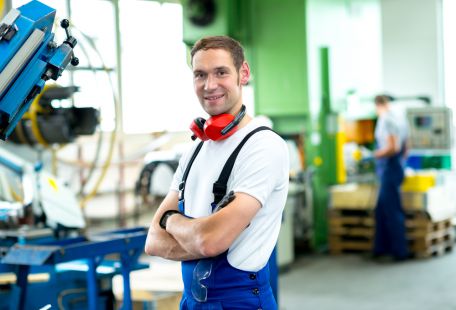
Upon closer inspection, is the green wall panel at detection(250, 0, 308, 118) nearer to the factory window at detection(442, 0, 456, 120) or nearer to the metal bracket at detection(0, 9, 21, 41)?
the factory window at detection(442, 0, 456, 120)

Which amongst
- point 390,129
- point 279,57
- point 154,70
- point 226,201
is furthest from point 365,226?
point 226,201

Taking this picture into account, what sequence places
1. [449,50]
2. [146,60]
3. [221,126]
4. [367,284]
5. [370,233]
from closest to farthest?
[221,126] → [367,284] → [370,233] → [146,60] → [449,50]

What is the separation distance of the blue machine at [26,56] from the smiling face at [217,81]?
524 millimetres

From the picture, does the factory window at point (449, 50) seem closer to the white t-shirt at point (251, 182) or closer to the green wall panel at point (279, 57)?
the green wall panel at point (279, 57)

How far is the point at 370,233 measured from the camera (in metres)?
7.77

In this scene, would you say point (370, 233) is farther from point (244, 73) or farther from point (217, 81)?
point (217, 81)

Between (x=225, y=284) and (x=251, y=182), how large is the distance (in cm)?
31

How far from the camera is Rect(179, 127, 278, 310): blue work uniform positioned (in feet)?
6.97

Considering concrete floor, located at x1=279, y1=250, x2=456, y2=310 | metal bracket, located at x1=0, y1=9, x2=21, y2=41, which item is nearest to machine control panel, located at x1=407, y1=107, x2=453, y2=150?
concrete floor, located at x1=279, y1=250, x2=456, y2=310

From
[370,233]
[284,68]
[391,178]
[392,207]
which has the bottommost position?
[370,233]

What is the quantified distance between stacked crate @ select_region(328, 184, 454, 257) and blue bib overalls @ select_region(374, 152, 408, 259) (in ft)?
0.70

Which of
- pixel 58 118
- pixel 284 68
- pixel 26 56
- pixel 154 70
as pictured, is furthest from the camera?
pixel 154 70

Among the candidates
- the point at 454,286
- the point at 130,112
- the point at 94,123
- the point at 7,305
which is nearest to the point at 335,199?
the point at 454,286

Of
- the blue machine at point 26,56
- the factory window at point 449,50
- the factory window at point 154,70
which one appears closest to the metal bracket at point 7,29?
the blue machine at point 26,56
